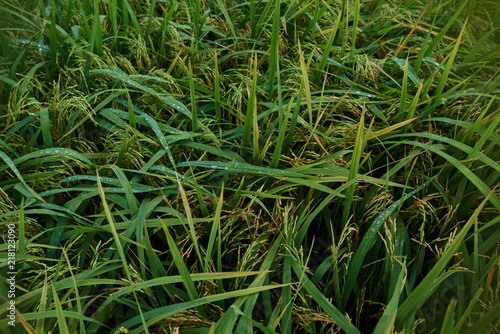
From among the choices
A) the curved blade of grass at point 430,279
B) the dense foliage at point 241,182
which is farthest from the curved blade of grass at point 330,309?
the curved blade of grass at point 430,279

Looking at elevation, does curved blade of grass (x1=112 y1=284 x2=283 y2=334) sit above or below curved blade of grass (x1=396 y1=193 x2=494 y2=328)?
below

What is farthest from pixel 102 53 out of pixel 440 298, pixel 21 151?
pixel 440 298

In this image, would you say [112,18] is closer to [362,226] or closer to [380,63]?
[380,63]

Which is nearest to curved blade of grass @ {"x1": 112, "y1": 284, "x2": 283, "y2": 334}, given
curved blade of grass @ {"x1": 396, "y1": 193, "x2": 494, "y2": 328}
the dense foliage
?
the dense foliage

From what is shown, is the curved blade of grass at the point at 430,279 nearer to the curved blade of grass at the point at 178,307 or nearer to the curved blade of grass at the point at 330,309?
the curved blade of grass at the point at 330,309

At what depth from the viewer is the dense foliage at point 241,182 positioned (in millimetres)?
916

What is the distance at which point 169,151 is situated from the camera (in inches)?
46.3

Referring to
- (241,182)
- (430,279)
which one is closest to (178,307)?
(241,182)

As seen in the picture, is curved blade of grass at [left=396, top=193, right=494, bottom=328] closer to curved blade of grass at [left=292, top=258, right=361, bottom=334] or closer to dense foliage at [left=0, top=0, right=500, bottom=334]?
dense foliage at [left=0, top=0, right=500, bottom=334]

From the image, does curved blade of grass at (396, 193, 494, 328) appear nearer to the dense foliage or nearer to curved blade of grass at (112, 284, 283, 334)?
the dense foliage

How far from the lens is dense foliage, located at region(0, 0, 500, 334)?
3.00 ft

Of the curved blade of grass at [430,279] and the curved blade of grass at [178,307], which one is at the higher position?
the curved blade of grass at [430,279]

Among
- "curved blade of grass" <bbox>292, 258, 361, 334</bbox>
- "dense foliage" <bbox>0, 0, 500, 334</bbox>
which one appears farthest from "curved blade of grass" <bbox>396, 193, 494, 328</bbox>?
"curved blade of grass" <bbox>292, 258, 361, 334</bbox>

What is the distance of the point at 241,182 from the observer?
3.28 feet
